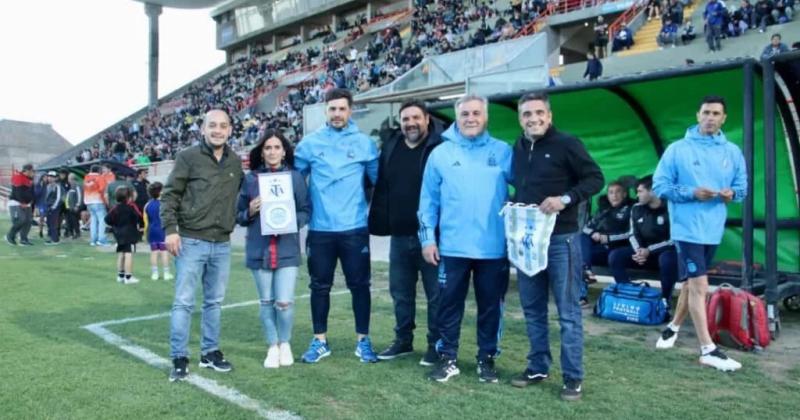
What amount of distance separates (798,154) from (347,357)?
4932 millimetres

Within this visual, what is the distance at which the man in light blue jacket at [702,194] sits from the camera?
471cm

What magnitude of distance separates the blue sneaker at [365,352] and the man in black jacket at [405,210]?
7 centimetres

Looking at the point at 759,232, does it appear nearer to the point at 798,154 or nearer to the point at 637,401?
the point at 798,154

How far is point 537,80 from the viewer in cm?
1491

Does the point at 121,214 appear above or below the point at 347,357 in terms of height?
above

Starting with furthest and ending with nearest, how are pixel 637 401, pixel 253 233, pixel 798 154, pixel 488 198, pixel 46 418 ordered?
pixel 798 154
pixel 253 233
pixel 488 198
pixel 637 401
pixel 46 418

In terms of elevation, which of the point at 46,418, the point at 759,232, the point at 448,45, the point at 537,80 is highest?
the point at 448,45

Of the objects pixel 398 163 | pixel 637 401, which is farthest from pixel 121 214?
pixel 637 401

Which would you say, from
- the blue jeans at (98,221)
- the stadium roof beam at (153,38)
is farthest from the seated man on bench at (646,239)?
the stadium roof beam at (153,38)

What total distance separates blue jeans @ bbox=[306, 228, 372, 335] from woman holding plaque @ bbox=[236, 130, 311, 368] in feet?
0.49

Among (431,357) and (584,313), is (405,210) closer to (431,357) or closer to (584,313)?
(431,357)

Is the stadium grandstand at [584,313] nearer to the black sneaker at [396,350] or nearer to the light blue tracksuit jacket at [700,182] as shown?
the black sneaker at [396,350]

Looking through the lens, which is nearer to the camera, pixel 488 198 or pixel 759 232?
pixel 488 198

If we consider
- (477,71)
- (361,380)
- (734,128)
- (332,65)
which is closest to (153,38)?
(332,65)
